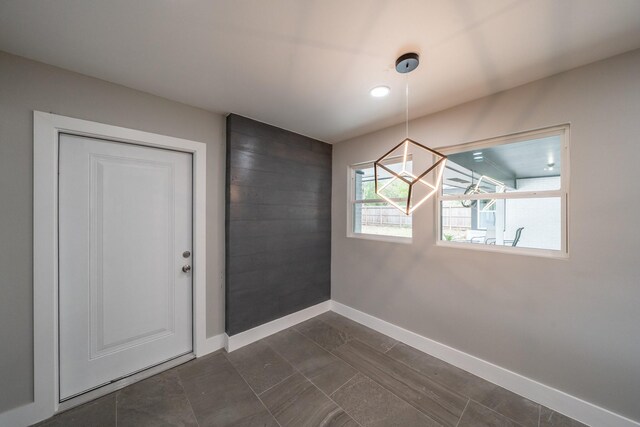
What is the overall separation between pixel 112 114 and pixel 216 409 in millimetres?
2457

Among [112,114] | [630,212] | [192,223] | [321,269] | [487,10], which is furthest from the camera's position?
[321,269]

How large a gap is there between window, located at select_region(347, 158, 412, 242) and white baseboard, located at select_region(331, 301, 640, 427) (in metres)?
1.09

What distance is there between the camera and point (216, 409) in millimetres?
1683

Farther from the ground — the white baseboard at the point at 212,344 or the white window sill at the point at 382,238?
the white window sill at the point at 382,238

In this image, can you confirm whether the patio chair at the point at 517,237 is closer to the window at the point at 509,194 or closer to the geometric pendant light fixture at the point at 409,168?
the window at the point at 509,194

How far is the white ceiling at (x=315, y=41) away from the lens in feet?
3.85

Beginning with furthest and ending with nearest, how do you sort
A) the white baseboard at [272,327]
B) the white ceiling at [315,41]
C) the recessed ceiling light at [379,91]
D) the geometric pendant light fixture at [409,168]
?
the white baseboard at [272,327]
the recessed ceiling light at [379,91]
the geometric pendant light fixture at [409,168]
the white ceiling at [315,41]

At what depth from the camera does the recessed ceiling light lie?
6.27 ft

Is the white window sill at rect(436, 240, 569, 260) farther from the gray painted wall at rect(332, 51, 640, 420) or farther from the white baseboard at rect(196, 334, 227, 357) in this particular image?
the white baseboard at rect(196, 334, 227, 357)

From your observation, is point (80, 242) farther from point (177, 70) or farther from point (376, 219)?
point (376, 219)

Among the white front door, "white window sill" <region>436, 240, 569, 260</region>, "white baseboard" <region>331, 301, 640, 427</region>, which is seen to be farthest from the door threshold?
"white window sill" <region>436, 240, 569, 260</region>

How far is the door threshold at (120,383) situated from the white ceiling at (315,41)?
2.49 m

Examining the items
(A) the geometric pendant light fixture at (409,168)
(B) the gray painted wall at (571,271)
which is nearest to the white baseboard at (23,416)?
(A) the geometric pendant light fixture at (409,168)

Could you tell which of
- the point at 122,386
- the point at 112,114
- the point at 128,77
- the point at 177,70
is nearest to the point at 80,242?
the point at 112,114
